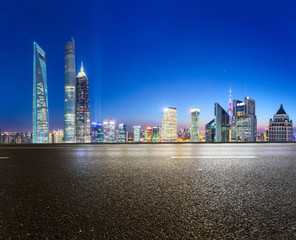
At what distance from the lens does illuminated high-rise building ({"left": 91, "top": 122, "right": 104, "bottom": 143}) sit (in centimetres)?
13088

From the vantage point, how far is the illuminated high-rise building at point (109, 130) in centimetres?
13143

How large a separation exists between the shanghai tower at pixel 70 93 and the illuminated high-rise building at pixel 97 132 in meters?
13.5

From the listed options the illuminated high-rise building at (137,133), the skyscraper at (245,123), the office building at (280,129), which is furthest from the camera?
the illuminated high-rise building at (137,133)

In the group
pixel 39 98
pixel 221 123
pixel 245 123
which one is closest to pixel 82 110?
pixel 39 98

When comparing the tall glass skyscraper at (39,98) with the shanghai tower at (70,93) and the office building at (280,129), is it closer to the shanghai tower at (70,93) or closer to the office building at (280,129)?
the shanghai tower at (70,93)

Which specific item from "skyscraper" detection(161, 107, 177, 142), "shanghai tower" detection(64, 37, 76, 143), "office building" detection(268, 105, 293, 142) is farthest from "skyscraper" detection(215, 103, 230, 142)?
"shanghai tower" detection(64, 37, 76, 143)

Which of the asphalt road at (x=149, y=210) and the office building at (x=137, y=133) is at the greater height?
the asphalt road at (x=149, y=210)

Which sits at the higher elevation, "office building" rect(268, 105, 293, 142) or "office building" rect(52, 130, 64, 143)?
"office building" rect(268, 105, 293, 142)

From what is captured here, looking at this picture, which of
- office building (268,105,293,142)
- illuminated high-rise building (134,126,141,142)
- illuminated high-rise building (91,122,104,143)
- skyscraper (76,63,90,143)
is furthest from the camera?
illuminated high-rise building (91,122,104,143)

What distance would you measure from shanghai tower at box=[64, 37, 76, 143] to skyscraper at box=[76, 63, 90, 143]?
236 inches

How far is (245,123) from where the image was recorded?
3851 inches

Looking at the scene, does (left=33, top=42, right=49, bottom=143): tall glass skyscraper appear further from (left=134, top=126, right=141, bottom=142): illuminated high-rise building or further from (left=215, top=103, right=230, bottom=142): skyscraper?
(left=215, top=103, right=230, bottom=142): skyscraper

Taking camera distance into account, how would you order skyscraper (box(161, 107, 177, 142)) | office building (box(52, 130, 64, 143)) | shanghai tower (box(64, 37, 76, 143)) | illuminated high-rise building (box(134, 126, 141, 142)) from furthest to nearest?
office building (box(52, 130, 64, 143)) → illuminated high-rise building (box(134, 126, 141, 142)) → shanghai tower (box(64, 37, 76, 143)) → skyscraper (box(161, 107, 177, 142))

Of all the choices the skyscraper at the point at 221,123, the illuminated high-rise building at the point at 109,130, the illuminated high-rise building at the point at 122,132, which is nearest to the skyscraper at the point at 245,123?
the skyscraper at the point at 221,123
